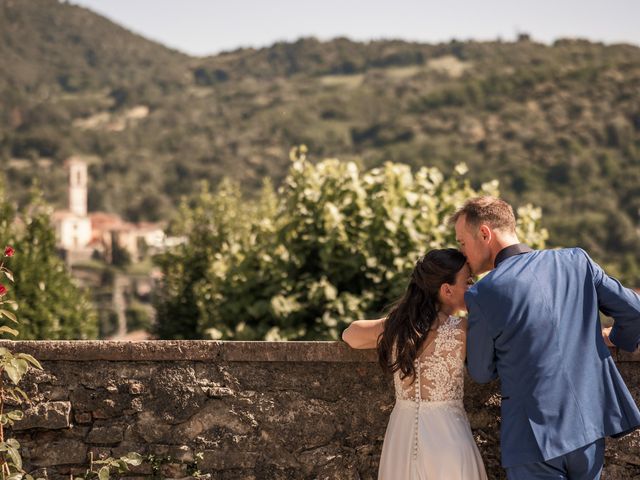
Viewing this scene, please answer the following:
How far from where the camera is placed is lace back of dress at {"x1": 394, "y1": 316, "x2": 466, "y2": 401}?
346 cm

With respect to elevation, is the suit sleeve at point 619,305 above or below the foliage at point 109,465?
above

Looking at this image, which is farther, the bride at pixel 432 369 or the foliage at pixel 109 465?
the foliage at pixel 109 465

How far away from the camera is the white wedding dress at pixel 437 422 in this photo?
3.44 metres

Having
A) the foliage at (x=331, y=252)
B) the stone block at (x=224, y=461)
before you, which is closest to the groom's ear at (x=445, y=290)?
the stone block at (x=224, y=461)

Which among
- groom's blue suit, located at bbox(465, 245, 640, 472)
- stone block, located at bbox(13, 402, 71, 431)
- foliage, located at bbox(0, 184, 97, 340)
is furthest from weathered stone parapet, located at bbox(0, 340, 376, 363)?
foliage, located at bbox(0, 184, 97, 340)

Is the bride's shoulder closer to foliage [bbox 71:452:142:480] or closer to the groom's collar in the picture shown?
the groom's collar

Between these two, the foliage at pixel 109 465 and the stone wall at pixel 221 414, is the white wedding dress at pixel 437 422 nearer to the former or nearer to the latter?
the stone wall at pixel 221 414

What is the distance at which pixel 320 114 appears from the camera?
98.1 meters

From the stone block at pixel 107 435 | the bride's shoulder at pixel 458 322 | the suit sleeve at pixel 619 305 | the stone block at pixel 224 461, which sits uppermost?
the suit sleeve at pixel 619 305

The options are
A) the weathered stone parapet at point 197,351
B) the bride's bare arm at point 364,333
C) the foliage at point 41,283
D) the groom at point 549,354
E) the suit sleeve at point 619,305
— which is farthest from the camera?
the foliage at point 41,283

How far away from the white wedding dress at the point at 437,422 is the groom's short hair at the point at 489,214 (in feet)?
1.30

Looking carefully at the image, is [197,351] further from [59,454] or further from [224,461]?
[59,454]

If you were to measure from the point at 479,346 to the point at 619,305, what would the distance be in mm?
519

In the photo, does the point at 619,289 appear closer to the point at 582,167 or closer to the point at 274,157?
the point at 582,167
